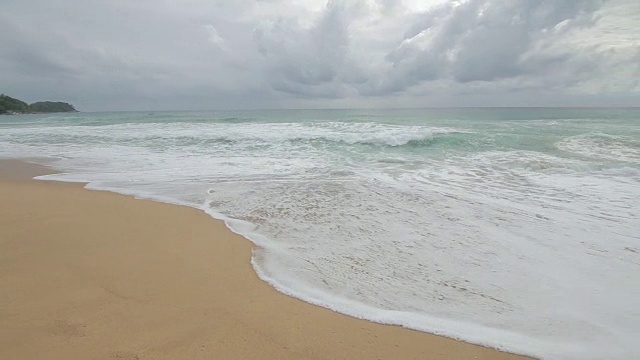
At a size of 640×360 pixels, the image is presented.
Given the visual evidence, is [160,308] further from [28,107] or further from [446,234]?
[28,107]

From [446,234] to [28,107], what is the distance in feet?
388

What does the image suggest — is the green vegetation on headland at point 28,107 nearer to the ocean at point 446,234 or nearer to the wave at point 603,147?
the ocean at point 446,234

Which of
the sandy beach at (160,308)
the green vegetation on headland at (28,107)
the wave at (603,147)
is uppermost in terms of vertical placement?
the green vegetation on headland at (28,107)

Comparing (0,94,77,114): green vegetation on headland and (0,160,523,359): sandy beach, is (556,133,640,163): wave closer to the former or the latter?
(0,160,523,359): sandy beach

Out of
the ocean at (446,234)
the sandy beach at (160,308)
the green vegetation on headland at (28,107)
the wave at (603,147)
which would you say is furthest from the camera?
the green vegetation on headland at (28,107)

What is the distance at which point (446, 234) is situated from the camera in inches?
173

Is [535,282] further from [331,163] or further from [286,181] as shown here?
[331,163]

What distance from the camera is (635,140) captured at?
14.0 m

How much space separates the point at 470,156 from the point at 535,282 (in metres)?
8.50

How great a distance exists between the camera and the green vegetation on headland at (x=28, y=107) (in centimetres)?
7862

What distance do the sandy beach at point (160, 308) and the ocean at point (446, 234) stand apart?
8.9 inches

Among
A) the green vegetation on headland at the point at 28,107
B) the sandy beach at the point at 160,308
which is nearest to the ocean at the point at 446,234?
the sandy beach at the point at 160,308

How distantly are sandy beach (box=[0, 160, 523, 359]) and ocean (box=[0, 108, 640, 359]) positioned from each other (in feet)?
0.74

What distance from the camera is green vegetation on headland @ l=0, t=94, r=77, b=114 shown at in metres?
78.6
